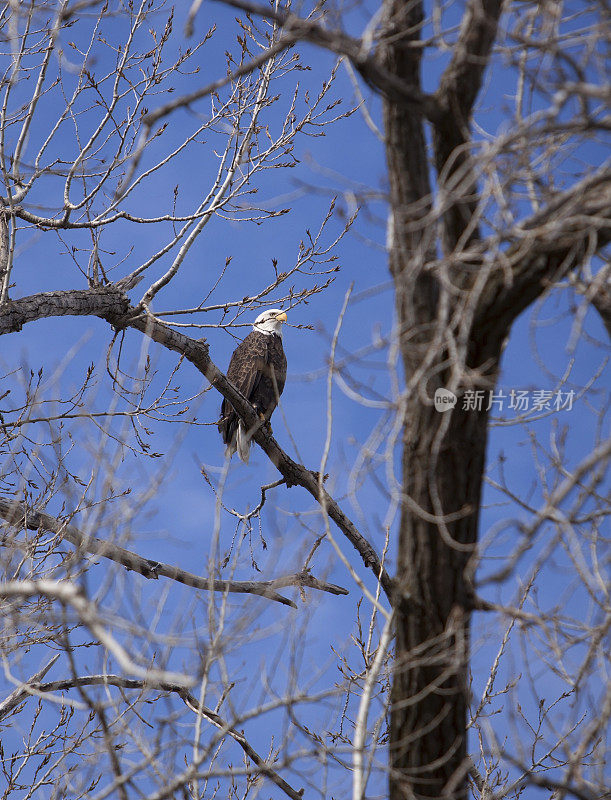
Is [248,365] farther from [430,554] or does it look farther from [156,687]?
[430,554]

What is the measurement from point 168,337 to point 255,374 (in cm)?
264

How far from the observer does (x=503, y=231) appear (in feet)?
7.49

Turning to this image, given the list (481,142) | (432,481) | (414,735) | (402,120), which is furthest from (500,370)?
(414,735)

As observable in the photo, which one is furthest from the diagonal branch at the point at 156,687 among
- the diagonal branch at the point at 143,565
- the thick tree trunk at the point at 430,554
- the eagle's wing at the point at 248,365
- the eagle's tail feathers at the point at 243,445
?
the eagle's wing at the point at 248,365

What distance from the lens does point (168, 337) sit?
4.65 m

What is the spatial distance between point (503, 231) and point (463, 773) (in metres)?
1.57

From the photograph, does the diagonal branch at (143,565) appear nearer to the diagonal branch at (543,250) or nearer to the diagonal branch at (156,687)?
the diagonal branch at (156,687)

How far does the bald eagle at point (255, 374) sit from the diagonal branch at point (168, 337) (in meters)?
1.83

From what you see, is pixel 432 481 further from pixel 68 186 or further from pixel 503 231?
pixel 68 186

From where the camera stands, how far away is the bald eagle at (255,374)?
23.2ft

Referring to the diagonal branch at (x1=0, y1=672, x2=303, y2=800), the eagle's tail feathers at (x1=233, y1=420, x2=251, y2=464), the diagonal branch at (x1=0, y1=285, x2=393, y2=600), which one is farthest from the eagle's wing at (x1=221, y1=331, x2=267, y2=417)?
the diagonal branch at (x1=0, y1=672, x2=303, y2=800)

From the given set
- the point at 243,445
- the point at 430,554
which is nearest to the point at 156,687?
the point at 430,554

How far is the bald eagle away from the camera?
7.08 metres

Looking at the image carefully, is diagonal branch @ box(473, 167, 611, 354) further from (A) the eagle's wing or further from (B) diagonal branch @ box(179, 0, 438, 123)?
(A) the eagle's wing
